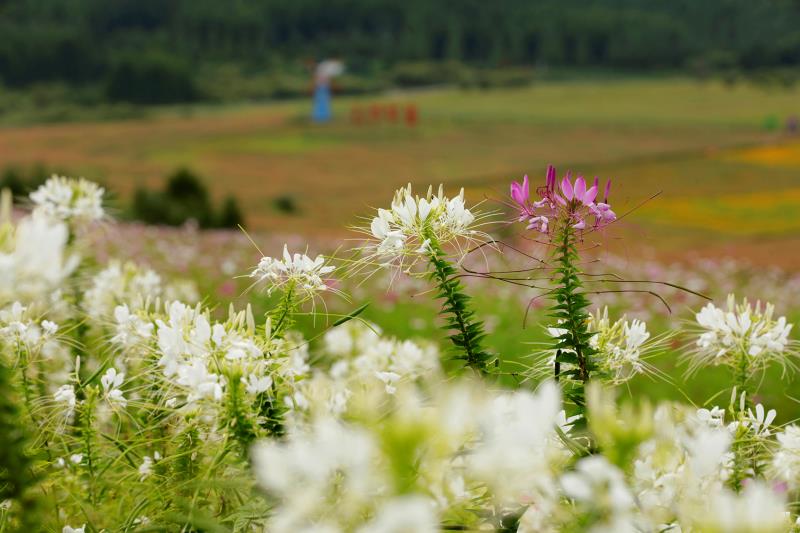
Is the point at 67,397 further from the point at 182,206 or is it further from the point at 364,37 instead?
the point at 364,37

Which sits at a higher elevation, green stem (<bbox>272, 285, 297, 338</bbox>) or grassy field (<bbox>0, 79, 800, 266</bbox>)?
green stem (<bbox>272, 285, 297, 338</bbox>)

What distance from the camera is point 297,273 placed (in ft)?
5.19

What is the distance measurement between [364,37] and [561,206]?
431 ft

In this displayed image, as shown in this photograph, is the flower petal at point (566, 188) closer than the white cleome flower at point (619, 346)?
Yes

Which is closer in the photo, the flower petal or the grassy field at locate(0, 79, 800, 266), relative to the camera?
the flower petal

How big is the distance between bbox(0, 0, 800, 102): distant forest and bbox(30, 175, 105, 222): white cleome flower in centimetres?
9753

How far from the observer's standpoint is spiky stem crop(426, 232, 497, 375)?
1.56m

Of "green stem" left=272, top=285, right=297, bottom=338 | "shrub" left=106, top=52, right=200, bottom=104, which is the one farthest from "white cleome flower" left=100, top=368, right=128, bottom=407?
"shrub" left=106, top=52, right=200, bottom=104

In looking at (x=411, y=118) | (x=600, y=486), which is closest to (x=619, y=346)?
(x=600, y=486)

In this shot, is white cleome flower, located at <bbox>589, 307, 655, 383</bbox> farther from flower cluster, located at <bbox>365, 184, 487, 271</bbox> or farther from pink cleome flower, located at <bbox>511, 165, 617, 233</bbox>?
flower cluster, located at <bbox>365, 184, 487, 271</bbox>

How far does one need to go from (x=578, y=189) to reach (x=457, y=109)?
8295cm

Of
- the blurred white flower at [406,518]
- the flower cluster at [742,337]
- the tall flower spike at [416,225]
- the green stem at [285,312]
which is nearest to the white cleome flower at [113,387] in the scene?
the green stem at [285,312]

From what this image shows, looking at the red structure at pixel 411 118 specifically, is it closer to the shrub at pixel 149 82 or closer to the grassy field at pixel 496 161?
the grassy field at pixel 496 161

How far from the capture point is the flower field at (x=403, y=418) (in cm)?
83
